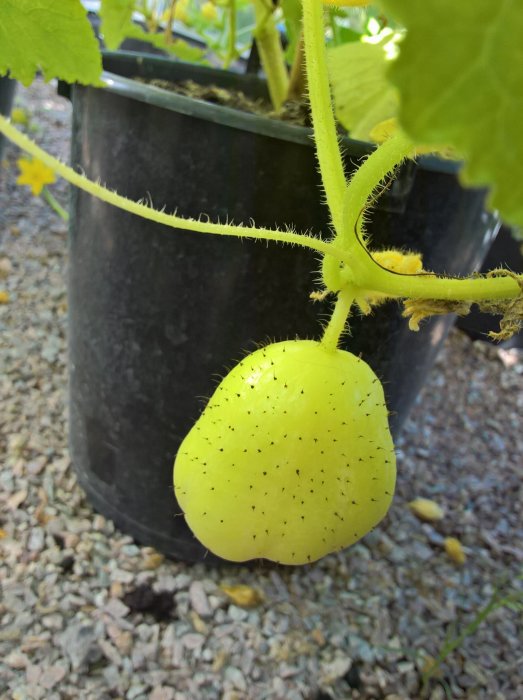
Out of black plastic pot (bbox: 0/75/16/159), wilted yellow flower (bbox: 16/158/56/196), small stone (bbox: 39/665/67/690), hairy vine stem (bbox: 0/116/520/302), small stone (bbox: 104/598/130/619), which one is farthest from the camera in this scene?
black plastic pot (bbox: 0/75/16/159)

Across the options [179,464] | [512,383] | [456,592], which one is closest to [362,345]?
[179,464]

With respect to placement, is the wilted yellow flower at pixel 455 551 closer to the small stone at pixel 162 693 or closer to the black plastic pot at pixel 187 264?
the black plastic pot at pixel 187 264

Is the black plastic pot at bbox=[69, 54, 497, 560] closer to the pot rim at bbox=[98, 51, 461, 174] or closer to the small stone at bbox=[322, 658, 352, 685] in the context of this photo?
the pot rim at bbox=[98, 51, 461, 174]

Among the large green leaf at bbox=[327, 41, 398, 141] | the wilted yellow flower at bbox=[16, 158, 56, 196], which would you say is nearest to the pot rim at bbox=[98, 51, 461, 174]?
the large green leaf at bbox=[327, 41, 398, 141]

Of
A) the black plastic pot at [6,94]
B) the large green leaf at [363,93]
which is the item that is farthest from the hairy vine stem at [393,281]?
the black plastic pot at [6,94]

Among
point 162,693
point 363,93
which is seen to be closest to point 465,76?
point 363,93

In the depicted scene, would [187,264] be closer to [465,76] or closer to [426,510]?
[465,76]
